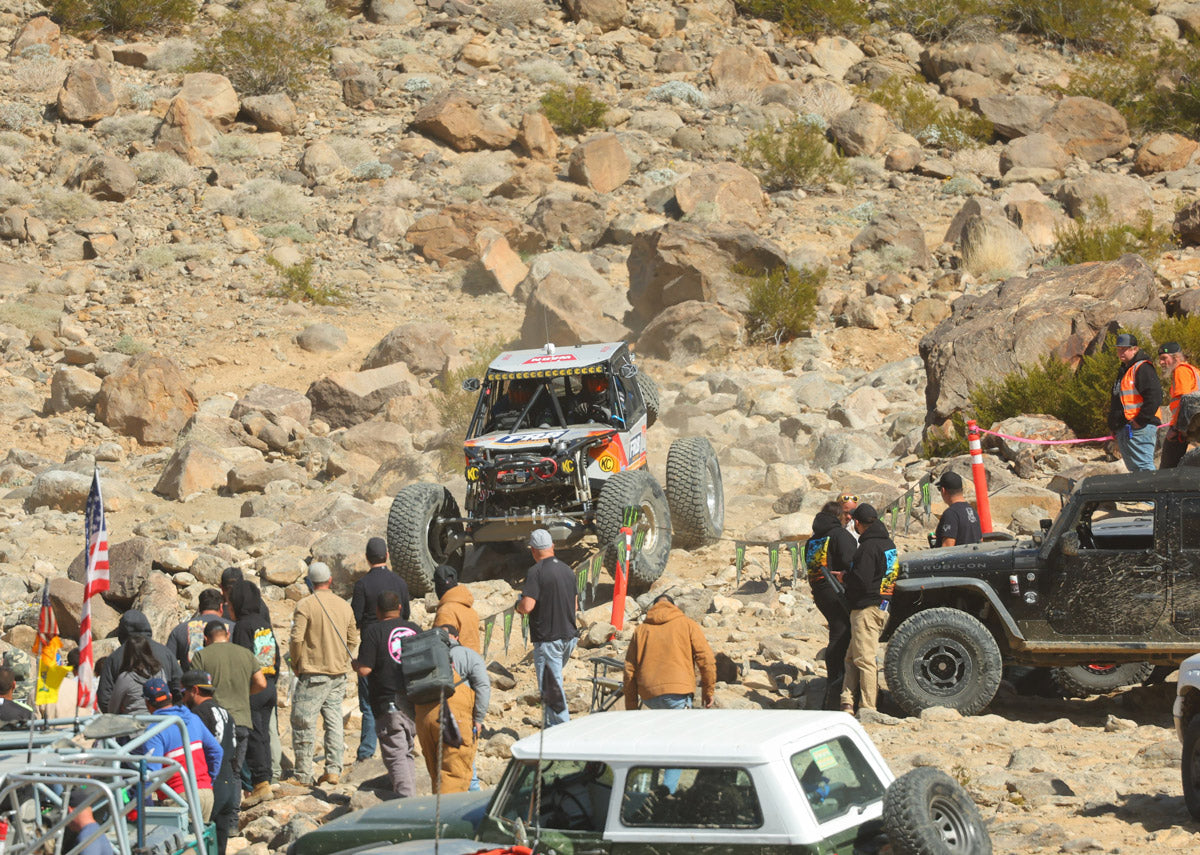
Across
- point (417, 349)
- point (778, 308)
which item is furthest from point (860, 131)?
point (417, 349)

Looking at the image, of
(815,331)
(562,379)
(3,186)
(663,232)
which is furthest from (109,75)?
(562,379)

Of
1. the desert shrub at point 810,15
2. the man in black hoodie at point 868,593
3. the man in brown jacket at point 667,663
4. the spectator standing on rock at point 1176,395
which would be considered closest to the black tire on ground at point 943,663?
the man in black hoodie at point 868,593

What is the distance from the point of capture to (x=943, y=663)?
8.78 m

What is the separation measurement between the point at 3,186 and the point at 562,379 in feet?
71.6

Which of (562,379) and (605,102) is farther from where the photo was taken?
(605,102)

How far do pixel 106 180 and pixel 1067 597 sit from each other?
2715 centimetres

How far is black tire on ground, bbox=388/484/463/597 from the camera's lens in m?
12.1

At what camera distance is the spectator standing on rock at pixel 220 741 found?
275 inches

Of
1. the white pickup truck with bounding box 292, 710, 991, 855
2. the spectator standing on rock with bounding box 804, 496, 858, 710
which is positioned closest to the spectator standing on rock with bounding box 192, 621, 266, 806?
the white pickup truck with bounding box 292, 710, 991, 855

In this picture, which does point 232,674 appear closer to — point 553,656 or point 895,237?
point 553,656

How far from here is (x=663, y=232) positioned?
2562 cm

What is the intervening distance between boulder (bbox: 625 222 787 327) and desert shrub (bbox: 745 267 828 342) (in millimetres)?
465

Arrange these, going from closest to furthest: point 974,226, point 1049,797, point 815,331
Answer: point 1049,797
point 815,331
point 974,226

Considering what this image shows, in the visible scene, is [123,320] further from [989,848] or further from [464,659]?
[989,848]
